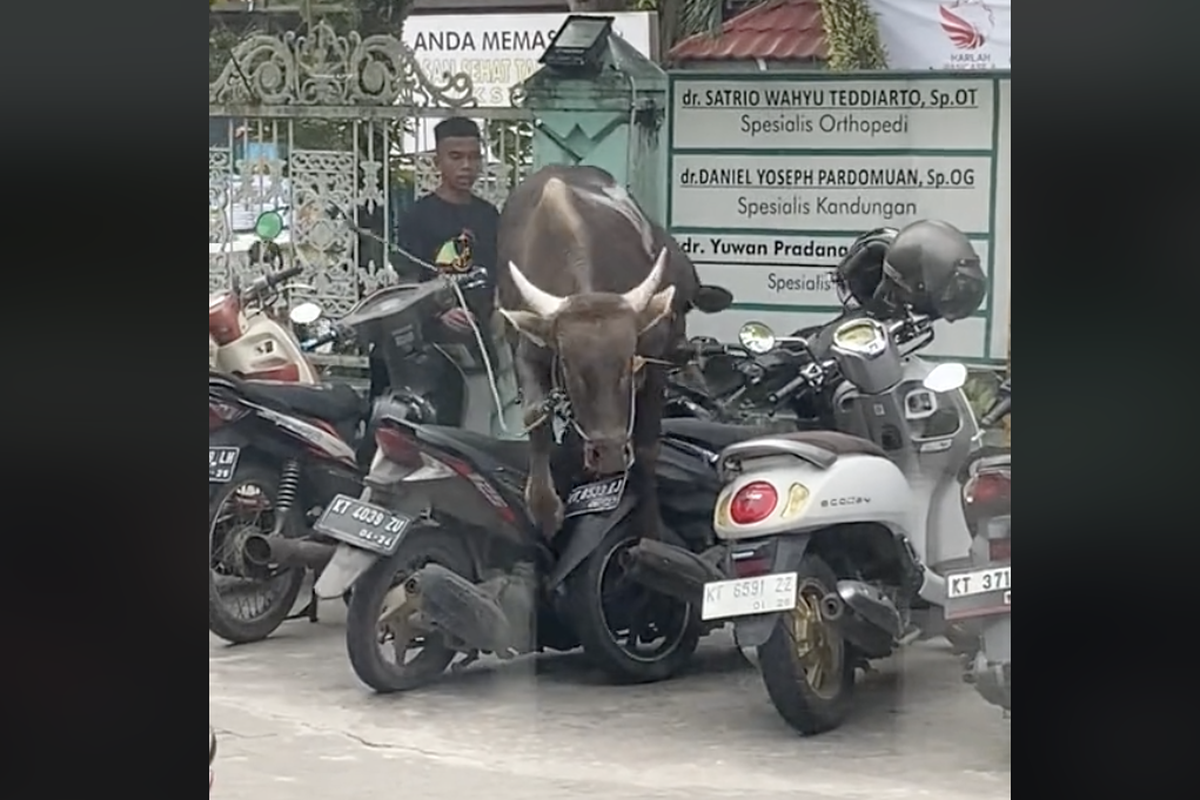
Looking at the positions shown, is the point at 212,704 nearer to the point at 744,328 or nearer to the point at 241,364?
the point at 241,364

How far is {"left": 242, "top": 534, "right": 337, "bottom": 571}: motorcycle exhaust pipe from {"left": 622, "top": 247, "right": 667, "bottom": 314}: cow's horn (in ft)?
4.15

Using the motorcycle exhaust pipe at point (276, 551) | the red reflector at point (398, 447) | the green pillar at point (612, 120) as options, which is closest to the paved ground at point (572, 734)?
the motorcycle exhaust pipe at point (276, 551)

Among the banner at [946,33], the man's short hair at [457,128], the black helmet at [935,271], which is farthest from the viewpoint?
the man's short hair at [457,128]

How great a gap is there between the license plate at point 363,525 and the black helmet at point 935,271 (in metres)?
1.68

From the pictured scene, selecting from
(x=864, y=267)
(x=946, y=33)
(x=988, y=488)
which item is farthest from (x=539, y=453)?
(x=946, y=33)

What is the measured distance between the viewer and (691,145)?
515cm

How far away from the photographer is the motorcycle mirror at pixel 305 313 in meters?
5.34

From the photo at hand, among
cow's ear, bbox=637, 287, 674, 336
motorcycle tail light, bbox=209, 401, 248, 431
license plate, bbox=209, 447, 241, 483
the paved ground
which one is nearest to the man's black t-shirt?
cow's ear, bbox=637, 287, 674, 336

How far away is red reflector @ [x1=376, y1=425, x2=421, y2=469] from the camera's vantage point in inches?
209

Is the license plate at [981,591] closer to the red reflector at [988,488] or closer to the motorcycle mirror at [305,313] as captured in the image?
the red reflector at [988,488]

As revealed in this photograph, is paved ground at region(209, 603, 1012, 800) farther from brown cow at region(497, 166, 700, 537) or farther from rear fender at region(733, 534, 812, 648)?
brown cow at region(497, 166, 700, 537)

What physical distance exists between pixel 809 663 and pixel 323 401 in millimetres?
1710
